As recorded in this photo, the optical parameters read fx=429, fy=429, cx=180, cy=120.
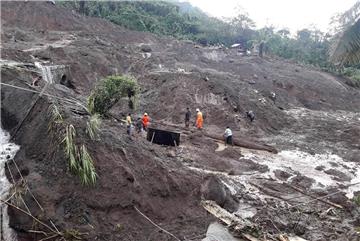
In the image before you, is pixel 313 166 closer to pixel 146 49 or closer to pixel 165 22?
Answer: pixel 146 49

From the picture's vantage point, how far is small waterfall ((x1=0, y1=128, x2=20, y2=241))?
932 centimetres

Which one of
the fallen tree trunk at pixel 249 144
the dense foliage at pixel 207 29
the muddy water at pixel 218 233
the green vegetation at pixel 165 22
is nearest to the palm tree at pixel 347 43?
the muddy water at pixel 218 233

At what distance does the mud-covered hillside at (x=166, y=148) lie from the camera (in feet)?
33.0

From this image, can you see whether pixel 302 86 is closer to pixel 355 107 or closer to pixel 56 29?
pixel 355 107

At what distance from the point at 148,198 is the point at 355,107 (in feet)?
96.3

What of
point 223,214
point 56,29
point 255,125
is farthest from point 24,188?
point 56,29

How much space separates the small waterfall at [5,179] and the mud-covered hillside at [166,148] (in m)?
0.19

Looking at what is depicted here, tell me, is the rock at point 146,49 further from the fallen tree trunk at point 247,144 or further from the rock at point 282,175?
the rock at point 282,175

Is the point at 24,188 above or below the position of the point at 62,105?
below

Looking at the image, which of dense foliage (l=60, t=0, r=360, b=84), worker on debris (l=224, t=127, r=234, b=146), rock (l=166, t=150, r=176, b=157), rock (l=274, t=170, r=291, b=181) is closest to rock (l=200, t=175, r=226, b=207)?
rock (l=166, t=150, r=176, b=157)

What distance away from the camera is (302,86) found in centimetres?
3659

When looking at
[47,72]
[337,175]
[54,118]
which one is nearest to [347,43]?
[54,118]

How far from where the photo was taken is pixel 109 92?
17.0 m

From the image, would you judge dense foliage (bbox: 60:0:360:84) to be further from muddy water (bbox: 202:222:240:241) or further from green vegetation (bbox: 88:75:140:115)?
muddy water (bbox: 202:222:240:241)
